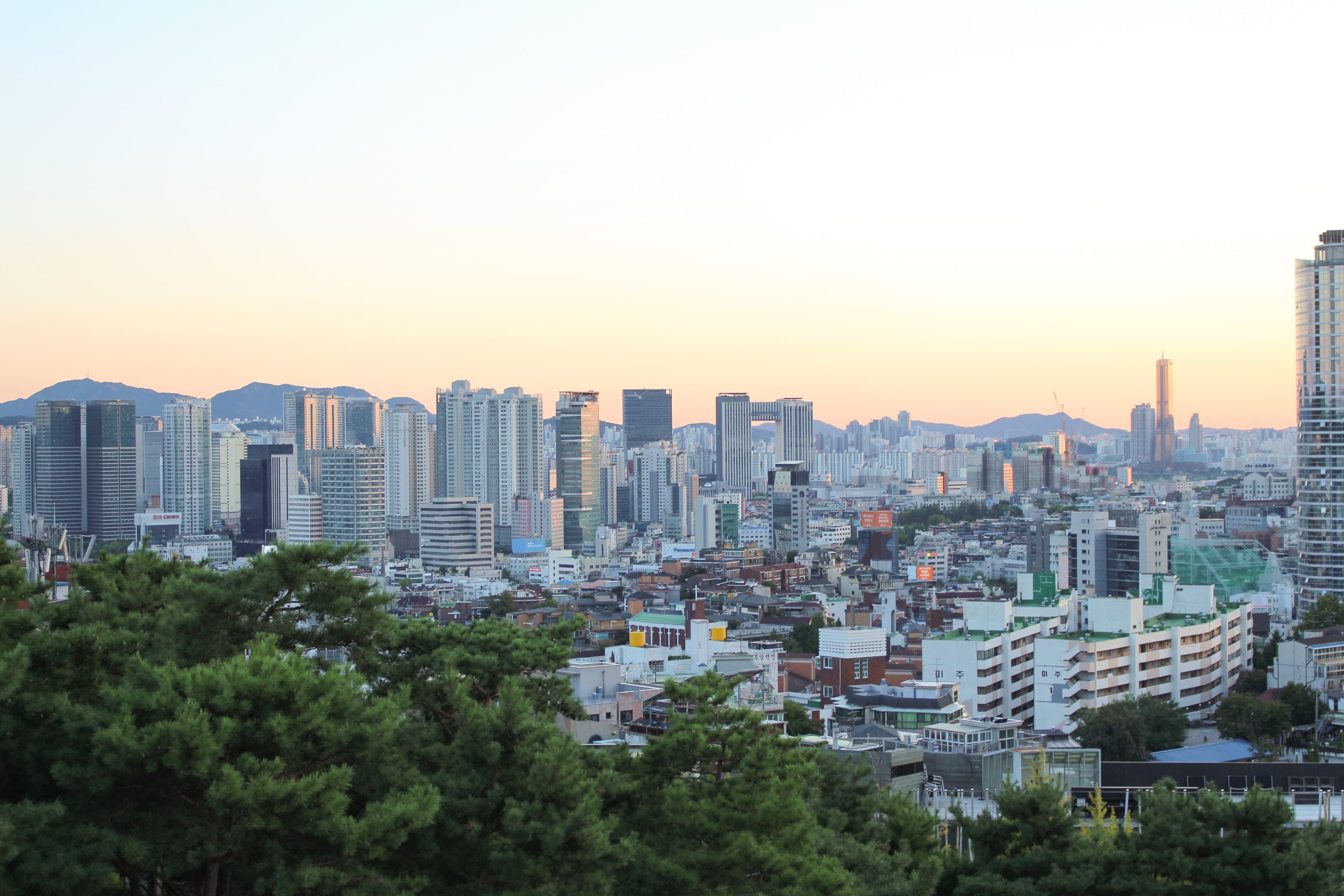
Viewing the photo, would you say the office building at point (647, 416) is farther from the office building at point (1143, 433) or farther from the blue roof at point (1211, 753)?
the blue roof at point (1211, 753)

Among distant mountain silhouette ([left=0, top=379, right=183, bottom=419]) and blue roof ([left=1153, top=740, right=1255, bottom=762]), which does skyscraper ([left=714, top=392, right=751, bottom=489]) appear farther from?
blue roof ([left=1153, top=740, right=1255, bottom=762])

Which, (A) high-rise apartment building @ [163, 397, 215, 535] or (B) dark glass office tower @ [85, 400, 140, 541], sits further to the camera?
(A) high-rise apartment building @ [163, 397, 215, 535]

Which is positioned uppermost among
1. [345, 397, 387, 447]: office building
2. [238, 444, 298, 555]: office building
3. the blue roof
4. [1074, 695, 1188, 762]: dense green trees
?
[345, 397, 387, 447]: office building

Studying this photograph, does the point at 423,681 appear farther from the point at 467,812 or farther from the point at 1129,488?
the point at 1129,488

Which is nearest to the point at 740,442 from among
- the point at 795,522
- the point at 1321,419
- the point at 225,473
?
the point at 225,473

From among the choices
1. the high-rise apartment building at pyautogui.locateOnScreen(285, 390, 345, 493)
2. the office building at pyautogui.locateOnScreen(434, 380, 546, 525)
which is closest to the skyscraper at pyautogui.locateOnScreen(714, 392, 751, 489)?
the high-rise apartment building at pyautogui.locateOnScreen(285, 390, 345, 493)

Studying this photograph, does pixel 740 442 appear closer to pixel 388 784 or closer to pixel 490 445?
pixel 490 445
